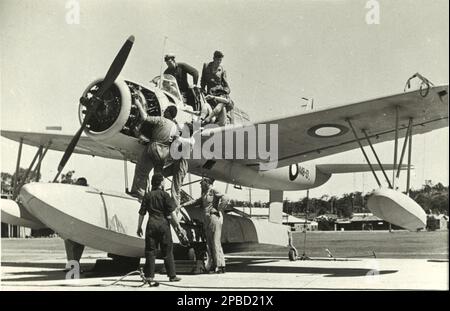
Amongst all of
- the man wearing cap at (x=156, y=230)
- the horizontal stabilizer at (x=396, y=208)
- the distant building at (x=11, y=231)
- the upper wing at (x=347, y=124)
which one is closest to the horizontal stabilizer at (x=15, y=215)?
the upper wing at (x=347, y=124)

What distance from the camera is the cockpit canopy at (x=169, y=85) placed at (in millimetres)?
10039

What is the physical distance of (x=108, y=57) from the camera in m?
10.5

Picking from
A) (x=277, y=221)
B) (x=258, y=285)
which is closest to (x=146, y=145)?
(x=258, y=285)

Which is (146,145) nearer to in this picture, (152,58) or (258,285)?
(152,58)

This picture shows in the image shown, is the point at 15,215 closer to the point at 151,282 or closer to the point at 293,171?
the point at 151,282

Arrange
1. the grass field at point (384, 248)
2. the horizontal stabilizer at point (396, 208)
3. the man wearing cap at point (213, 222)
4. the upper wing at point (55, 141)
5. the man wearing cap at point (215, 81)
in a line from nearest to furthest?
the horizontal stabilizer at point (396, 208), the man wearing cap at point (213, 222), the man wearing cap at point (215, 81), the upper wing at point (55, 141), the grass field at point (384, 248)

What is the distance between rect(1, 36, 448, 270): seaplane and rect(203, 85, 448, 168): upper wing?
0.02 metres

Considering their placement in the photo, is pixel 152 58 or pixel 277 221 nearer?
pixel 152 58

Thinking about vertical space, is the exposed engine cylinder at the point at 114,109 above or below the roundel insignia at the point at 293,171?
Answer: above

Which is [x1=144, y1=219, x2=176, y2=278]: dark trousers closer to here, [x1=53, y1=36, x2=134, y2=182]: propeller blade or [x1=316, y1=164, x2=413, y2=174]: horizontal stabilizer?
[x1=53, y1=36, x2=134, y2=182]: propeller blade

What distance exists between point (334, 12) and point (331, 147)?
12.9ft

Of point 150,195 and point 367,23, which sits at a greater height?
point 367,23

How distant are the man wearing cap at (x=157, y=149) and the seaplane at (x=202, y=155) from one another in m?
0.24

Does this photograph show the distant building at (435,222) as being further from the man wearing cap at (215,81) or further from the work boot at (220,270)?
the work boot at (220,270)
